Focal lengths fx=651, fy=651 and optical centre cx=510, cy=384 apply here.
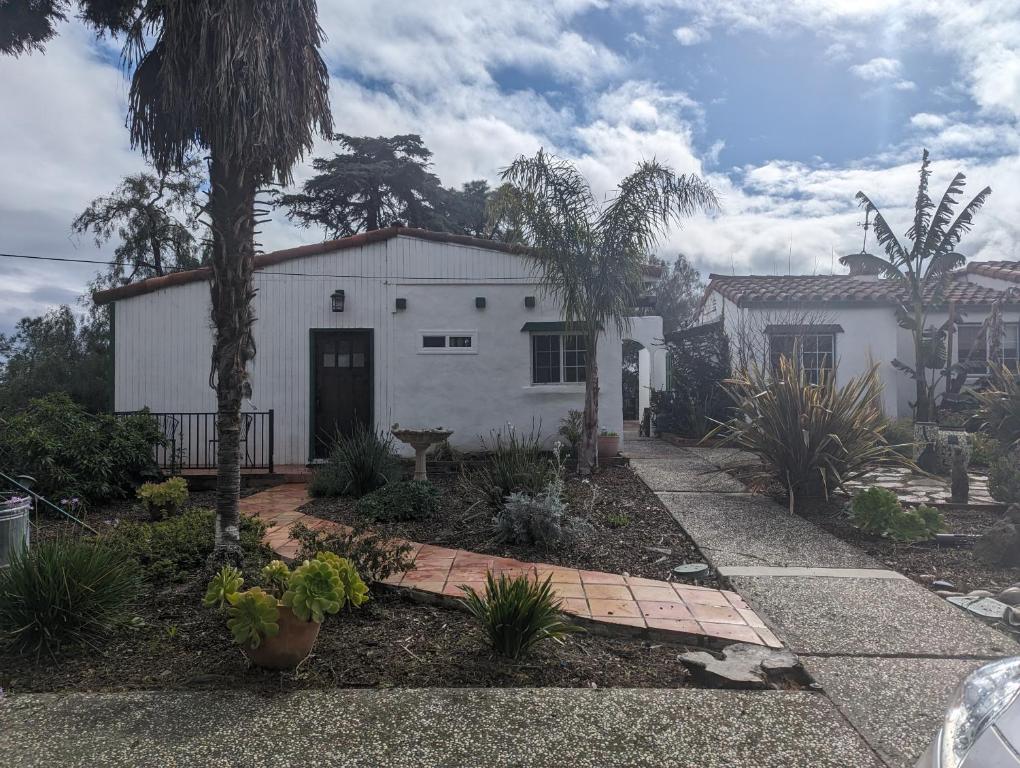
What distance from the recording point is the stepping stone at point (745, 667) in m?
3.11

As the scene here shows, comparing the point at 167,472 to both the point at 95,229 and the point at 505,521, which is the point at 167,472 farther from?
the point at 95,229

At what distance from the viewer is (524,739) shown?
8.59ft

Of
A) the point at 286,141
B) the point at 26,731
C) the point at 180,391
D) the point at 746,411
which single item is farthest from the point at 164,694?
the point at 180,391

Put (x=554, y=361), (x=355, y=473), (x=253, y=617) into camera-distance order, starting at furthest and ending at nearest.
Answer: (x=554, y=361) < (x=355, y=473) < (x=253, y=617)

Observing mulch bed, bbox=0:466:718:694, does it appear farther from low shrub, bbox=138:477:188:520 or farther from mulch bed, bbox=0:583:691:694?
low shrub, bbox=138:477:188:520

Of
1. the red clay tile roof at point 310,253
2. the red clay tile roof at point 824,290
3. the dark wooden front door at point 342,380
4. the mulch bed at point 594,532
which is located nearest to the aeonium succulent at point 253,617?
the mulch bed at point 594,532

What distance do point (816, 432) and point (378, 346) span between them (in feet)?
20.7

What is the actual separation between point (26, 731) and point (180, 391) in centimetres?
796

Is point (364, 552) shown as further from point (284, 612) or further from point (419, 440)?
point (419, 440)

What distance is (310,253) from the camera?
32.9 ft

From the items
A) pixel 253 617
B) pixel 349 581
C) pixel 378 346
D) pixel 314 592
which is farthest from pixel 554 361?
pixel 253 617

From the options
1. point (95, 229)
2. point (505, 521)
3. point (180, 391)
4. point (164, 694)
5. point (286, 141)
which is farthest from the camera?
point (95, 229)

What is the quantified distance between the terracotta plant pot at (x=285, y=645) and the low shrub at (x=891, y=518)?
491 centimetres

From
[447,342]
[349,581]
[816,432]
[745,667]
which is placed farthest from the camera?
[447,342]
